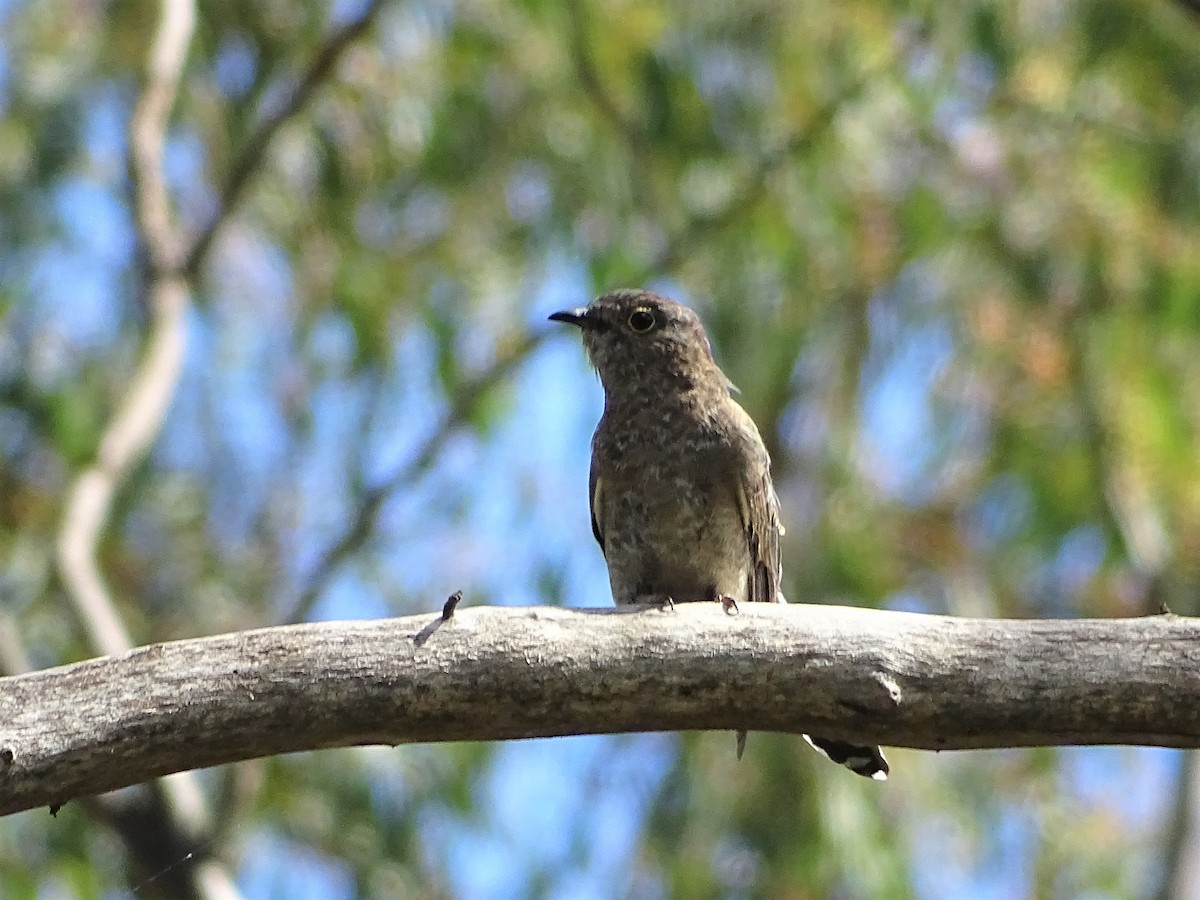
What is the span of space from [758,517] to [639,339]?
690mm

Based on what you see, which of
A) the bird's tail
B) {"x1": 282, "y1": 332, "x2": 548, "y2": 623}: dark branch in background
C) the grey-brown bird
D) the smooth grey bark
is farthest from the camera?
{"x1": 282, "y1": 332, "x2": 548, "y2": 623}: dark branch in background

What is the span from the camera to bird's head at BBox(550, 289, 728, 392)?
4.77m

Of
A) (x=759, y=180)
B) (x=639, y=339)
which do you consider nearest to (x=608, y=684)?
(x=639, y=339)

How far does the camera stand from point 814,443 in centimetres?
648

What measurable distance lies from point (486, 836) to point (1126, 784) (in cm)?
297

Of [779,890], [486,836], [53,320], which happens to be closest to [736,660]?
[779,890]

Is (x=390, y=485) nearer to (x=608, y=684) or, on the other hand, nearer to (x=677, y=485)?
(x=677, y=485)

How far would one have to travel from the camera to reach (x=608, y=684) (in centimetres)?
318

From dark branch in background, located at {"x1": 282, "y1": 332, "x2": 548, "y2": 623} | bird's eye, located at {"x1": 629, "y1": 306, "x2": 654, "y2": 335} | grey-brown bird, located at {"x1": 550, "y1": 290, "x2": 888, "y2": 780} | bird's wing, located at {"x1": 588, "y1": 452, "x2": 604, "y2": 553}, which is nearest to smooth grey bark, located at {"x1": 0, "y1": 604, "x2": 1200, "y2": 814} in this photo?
grey-brown bird, located at {"x1": 550, "y1": 290, "x2": 888, "y2": 780}

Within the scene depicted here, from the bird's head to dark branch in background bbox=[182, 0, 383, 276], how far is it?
204 cm

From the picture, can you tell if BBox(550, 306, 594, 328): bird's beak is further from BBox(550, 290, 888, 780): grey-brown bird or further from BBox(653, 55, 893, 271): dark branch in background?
BBox(653, 55, 893, 271): dark branch in background

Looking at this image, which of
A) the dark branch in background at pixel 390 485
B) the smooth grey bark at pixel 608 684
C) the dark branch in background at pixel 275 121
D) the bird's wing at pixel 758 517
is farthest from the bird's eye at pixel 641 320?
the dark branch in background at pixel 275 121

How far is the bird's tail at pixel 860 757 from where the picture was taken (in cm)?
384

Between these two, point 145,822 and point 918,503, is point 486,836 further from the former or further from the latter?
point 918,503
